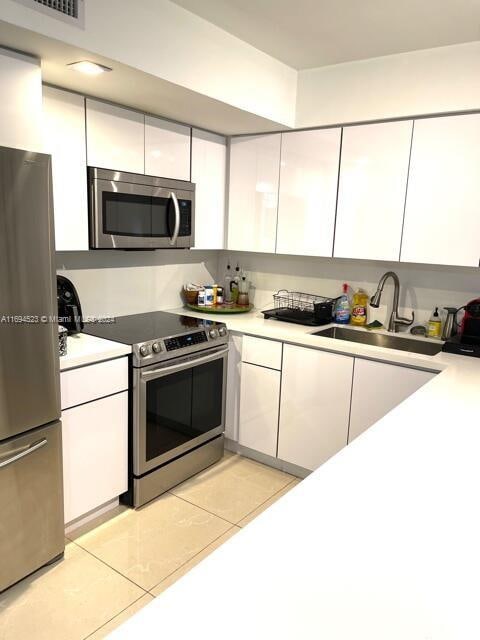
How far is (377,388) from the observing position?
2594 mm

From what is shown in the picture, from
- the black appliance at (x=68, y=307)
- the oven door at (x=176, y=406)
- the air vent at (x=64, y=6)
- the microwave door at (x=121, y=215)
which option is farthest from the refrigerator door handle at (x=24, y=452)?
the air vent at (x=64, y=6)

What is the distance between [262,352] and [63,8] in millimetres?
1972

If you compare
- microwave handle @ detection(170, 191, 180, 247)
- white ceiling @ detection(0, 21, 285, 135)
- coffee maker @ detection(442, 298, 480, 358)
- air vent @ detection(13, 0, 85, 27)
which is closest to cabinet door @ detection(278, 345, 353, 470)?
coffee maker @ detection(442, 298, 480, 358)

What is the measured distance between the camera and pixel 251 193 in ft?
10.8

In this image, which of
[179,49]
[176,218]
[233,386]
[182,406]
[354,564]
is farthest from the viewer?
[233,386]

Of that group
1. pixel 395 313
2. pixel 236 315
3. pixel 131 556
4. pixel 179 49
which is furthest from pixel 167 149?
pixel 131 556

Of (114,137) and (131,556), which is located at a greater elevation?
(114,137)

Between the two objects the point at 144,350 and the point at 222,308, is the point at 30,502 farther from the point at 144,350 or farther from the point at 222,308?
the point at 222,308

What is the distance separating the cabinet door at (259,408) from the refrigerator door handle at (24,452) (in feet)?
4.53

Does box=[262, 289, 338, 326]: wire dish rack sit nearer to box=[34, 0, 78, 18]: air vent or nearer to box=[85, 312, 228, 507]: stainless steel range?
box=[85, 312, 228, 507]: stainless steel range

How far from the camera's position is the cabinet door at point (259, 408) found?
3.00 metres

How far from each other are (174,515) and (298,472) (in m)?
0.84

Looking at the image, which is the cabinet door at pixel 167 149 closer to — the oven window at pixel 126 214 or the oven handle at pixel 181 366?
the oven window at pixel 126 214

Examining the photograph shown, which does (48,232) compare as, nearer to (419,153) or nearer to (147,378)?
(147,378)
